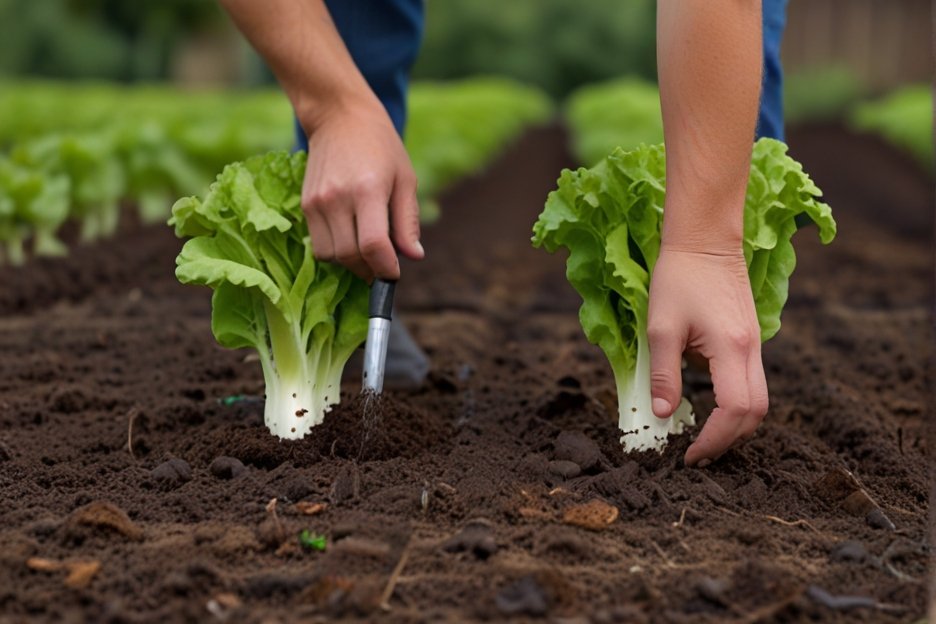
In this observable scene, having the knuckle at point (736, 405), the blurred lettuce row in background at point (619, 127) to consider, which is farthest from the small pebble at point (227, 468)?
the blurred lettuce row in background at point (619, 127)

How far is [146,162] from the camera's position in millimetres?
7133

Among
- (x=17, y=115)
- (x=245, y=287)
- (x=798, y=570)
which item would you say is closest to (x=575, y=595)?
(x=798, y=570)

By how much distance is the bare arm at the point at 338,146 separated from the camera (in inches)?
108

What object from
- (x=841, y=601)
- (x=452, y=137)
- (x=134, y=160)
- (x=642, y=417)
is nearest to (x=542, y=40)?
(x=452, y=137)

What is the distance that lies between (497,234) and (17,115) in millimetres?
7853

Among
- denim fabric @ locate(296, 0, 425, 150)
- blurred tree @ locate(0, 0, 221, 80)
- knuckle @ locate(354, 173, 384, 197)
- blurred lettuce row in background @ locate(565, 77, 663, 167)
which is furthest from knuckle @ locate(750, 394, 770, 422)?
blurred tree @ locate(0, 0, 221, 80)

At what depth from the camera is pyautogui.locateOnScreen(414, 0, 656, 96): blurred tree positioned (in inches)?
1265

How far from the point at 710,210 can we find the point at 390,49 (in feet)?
5.41

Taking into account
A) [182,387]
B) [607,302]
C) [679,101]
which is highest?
[679,101]

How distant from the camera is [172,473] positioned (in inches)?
101

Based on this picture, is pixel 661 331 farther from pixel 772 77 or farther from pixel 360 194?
pixel 772 77

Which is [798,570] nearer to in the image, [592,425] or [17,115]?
[592,425]

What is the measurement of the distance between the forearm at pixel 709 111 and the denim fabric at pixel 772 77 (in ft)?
2.79

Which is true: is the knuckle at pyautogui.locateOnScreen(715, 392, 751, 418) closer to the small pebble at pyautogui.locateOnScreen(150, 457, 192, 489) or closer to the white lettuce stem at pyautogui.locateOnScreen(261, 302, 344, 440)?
the white lettuce stem at pyautogui.locateOnScreen(261, 302, 344, 440)
